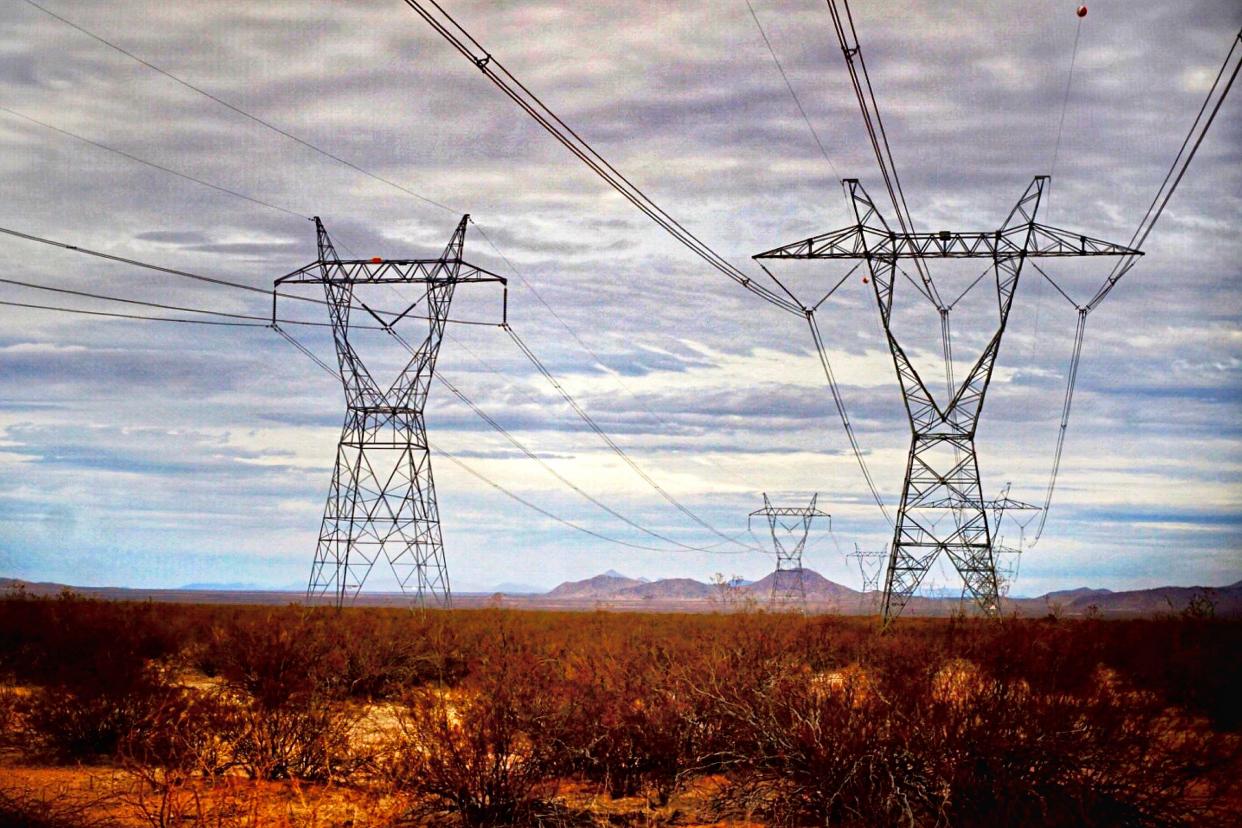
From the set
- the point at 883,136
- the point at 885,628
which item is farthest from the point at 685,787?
the point at 885,628

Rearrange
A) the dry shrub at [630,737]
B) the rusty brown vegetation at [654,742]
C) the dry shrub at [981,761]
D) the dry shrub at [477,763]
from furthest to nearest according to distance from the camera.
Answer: the dry shrub at [630,737] → the dry shrub at [477,763] → the rusty brown vegetation at [654,742] → the dry shrub at [981,761]

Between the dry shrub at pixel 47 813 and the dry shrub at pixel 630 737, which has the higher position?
the dry shrub at pixel 630 737

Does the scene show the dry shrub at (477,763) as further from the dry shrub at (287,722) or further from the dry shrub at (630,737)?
the dry shrub at (287,722)

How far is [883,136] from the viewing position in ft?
77.4

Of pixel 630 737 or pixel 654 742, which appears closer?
pixel 654 742

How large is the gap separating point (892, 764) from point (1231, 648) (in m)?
14.9

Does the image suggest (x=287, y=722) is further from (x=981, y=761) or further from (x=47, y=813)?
(x=981, y=761)

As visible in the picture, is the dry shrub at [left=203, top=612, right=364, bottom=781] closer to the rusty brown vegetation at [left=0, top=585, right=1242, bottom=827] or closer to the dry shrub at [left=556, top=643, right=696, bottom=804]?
the rusty brown vegetation at [left=0, top=585, right=1242, bottom=827]

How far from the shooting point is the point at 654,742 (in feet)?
52.9

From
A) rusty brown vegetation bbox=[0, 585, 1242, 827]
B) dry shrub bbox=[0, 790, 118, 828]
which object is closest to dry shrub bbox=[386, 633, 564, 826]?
rusty brown vegetation bbox=[0, 585, 1242, 827]

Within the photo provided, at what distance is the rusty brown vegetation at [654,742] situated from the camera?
40.4ft

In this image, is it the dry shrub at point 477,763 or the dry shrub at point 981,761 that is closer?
the dry shrub at point 981,761

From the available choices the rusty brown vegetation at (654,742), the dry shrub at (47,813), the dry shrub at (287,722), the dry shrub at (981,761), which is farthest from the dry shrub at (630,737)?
the dry shrub at (47,813)

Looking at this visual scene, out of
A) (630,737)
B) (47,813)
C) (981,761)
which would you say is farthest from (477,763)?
(981,761)
